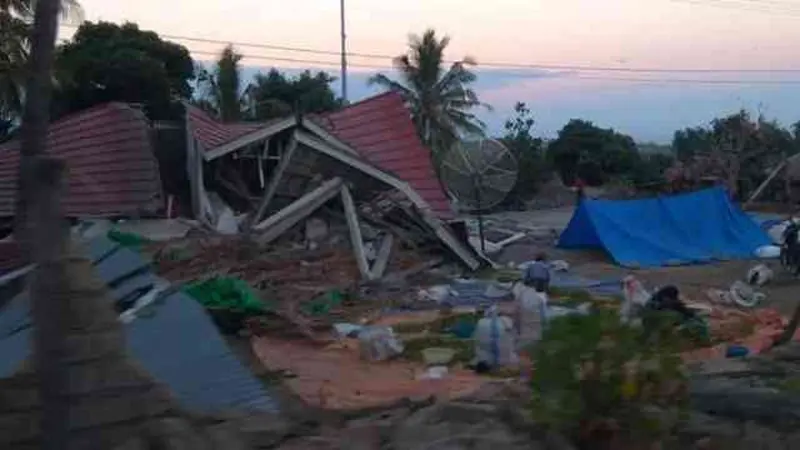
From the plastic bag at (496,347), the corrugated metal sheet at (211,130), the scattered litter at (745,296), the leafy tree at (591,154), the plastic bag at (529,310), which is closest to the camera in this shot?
the plastic bag at (496,347)

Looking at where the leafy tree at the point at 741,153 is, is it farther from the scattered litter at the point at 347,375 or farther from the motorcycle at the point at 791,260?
the scattered litter at the point at 347,375

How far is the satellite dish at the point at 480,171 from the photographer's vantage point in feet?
106

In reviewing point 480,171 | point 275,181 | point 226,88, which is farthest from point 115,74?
point 275,181

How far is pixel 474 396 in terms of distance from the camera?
20.0 feet

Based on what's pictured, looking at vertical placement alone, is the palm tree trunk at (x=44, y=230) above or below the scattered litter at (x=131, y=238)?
above

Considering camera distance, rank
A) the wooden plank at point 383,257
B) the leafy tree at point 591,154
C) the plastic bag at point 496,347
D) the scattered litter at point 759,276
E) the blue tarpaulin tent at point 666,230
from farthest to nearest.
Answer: the leafy tree at point 591,154 → the blue tarpaulin tent at point 666,230 → the wooden plank at point 383,257 → the scattered litter at point 759,276 → the plastic bag at point 496,347

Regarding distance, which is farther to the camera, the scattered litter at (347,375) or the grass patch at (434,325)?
the grass patch at (434,325)

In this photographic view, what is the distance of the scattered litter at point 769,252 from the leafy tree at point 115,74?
1932cm

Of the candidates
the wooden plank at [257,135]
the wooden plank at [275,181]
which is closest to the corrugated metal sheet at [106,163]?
the wooden plank at [257,135]

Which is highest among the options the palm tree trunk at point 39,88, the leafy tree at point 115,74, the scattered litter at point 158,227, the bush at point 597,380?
the leafy tree at point 115,74

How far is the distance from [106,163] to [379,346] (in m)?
12.3

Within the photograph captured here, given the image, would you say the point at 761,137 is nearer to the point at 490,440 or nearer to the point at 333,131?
the point at 333,131

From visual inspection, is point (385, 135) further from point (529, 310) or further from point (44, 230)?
point (44, 230)

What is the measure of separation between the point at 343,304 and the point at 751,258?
39.1 feet
